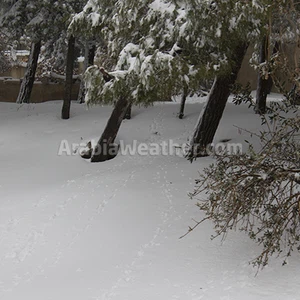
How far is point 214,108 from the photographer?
9758 mm

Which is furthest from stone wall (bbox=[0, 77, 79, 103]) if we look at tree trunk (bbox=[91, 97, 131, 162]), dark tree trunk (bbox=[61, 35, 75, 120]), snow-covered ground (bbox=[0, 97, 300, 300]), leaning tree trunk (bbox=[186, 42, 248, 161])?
leaning tree trunk (bbox=[186, 42, 248, 161])

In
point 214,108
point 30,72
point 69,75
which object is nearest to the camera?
point 214,108

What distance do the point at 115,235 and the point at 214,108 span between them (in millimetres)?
4090

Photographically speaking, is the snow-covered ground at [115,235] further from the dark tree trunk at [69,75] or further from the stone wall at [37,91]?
the stone wall at [37,91]

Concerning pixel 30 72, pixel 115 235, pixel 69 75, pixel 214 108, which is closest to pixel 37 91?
pixel 30 72

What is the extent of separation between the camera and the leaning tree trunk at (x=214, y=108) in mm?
9336

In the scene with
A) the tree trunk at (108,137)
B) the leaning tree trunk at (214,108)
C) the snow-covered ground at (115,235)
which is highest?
the leaning tree trunk at (214,108)

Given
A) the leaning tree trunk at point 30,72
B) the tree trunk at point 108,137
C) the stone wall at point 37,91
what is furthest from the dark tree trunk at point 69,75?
the stone wall at point 37,91

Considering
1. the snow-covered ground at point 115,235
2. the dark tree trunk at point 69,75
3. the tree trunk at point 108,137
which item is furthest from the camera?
the dark tree trunk at point 69,75

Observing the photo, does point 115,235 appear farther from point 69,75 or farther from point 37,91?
point 37,91

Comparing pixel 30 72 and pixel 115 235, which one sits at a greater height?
pixel 30 72

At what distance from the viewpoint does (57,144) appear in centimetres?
1155

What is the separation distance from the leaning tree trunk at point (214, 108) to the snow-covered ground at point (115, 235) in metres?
0.48

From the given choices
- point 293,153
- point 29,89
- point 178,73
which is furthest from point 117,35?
point 29,89
